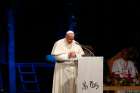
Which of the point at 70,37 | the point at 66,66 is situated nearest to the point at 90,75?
the point at 66,66

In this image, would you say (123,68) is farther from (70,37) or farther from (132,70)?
(70,37)

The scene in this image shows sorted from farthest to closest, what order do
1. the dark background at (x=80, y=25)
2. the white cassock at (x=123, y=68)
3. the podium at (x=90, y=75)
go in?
the dark background at (x=80, y=25), the white cassock at (x=123, y=68), the podium at (x=90, y=75)

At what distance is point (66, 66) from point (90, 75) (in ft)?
2.10

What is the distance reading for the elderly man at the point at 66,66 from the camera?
23.6 feet

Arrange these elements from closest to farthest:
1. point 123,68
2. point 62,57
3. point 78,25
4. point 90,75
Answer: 1. point 90,75
2. point 62,57
3. point 123,68
4. point 78,25

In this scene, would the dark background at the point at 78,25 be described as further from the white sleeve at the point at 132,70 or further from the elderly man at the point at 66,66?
the elderly man at the point at 66,66

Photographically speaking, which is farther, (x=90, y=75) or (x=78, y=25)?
Answer: (x=78, y=25)

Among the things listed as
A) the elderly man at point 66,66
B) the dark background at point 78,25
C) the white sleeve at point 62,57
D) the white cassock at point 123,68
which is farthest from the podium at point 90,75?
the dark background at point 78,25

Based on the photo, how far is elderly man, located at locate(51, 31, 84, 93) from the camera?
23.6 ft

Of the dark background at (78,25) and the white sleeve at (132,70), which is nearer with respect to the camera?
the white sleeve at (132,70)

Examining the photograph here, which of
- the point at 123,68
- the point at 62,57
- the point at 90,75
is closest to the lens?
the point at 90,75

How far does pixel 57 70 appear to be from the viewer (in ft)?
23.9

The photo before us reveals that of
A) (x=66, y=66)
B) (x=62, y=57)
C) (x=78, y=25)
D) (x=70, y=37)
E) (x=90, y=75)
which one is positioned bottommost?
(x=90, y=75)

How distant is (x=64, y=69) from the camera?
723 cm
